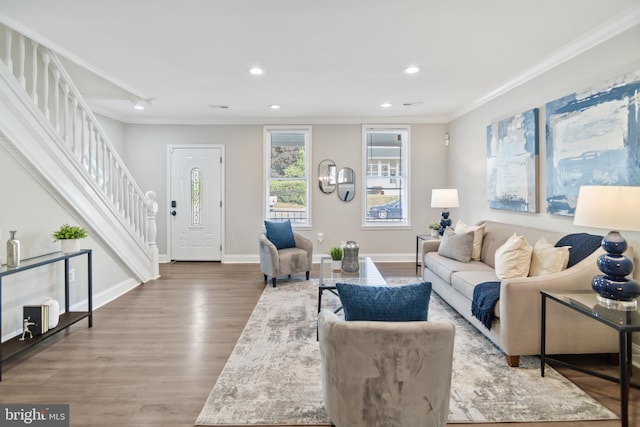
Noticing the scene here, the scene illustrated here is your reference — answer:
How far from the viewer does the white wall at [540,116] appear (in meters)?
2.70

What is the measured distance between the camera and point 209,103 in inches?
205

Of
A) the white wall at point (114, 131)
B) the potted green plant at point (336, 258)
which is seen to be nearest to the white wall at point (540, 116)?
the potted green plant at point (336, 258)

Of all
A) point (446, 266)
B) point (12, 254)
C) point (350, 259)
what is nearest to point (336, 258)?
point (350, 259)

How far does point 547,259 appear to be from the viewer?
9.03 ft

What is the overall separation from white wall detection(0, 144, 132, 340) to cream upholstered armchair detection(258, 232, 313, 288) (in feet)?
6.73

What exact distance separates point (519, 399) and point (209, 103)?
5037mm

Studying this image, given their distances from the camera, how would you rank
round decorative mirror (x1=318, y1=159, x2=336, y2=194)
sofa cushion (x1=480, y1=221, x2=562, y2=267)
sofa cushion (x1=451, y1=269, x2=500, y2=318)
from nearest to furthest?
sofa cushion (x1=451, y1=269, x2=500, y2=318) < sofa cushion (x1=480, y1=221, x2=562, y2=267) < round decorative mirror (x1=318, y1=159, x2=336, y2=194)

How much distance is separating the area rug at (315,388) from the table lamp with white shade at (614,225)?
2.15ft

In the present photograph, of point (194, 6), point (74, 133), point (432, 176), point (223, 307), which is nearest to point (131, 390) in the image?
point (223, 307)

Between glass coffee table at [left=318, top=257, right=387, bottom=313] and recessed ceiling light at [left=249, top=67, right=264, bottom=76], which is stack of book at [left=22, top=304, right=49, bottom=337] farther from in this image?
recessed ceiling light at [left=249, top=67, right=264, bottom=76]

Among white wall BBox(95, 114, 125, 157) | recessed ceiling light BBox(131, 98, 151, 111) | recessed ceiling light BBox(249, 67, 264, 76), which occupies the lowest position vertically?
white wall BBox(95, 114, 125, 157)

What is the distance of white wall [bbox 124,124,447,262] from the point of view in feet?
20.4

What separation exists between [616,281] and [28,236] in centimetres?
447

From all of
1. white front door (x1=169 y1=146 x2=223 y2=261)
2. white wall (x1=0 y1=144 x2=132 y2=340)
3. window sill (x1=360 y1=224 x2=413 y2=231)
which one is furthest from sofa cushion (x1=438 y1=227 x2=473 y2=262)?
white wall (x1=0 y1=144 x2=132 y2=340)
